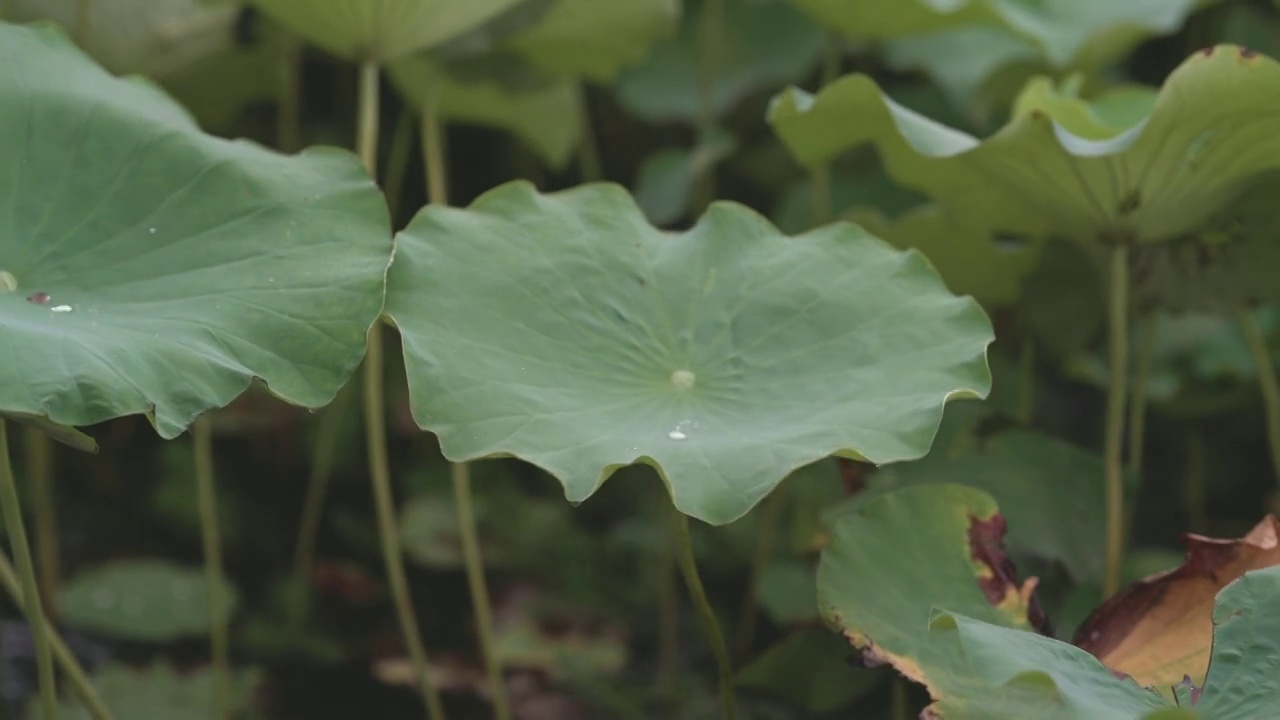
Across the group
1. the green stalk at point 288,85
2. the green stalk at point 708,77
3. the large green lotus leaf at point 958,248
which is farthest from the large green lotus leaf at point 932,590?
the green stalk at point 288,85

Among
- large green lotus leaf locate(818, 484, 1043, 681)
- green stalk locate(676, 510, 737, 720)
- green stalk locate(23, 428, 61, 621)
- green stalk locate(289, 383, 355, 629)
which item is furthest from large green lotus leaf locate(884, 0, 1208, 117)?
green stalk locate(23, 428, 61, 621)

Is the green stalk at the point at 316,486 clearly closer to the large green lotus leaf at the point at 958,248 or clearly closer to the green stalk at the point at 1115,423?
the large green lotus leaf at the point at 958,248

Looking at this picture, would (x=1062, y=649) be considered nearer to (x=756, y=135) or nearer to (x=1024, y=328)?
(x=1024, y=328)

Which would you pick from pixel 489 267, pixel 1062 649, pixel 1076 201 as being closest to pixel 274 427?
pixel 489 267

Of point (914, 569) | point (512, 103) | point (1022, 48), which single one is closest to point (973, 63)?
point (1022, 48)

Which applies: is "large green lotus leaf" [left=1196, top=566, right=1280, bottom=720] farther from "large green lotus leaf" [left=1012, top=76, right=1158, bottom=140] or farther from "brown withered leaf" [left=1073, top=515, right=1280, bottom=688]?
"large green lotus leaf" [left=1012, top=76, right=1158, bottom=140]

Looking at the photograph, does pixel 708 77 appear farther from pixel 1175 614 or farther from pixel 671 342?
pixel 1175 614
